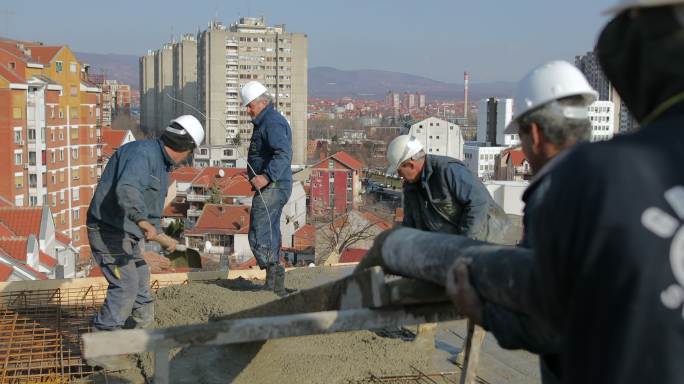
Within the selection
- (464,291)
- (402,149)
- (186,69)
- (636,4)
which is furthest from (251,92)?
(186,69)

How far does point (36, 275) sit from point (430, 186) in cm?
1317

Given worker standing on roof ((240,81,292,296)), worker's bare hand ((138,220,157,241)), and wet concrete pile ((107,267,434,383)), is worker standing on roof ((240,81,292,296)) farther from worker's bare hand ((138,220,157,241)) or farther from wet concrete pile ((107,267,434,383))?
worker's bare hand ((138,220,157,241))

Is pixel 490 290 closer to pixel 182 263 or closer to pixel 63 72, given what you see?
pixel 182 263

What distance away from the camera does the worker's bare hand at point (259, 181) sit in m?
6.19

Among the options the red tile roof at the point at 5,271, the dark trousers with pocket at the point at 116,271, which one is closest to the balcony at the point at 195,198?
the red tile roof at the point at 5,271

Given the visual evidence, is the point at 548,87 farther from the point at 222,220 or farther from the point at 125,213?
the point at 222,220

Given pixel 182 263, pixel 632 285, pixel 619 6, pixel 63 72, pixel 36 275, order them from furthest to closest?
pixel 63 72 < pixel 36 275 < pixel 182 263 < pixel 619 6 < pixel 632 285

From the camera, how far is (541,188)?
7.04ft

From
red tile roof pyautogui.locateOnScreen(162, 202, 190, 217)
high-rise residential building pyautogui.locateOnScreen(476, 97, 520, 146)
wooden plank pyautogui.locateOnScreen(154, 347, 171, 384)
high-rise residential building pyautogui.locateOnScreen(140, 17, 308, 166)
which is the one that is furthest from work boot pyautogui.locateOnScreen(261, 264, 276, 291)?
high-rise residential building pyautogui.locateOnScreen(476, 97, 520, 146)

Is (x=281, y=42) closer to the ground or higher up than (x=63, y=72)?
higher up

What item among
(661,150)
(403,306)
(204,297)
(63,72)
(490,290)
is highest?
(63,72)

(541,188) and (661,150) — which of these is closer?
(661,150)

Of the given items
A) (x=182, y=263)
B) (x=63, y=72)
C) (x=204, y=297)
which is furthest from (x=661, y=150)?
(x=63, y=72)

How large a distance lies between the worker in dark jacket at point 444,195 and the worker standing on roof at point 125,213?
4.70ft
